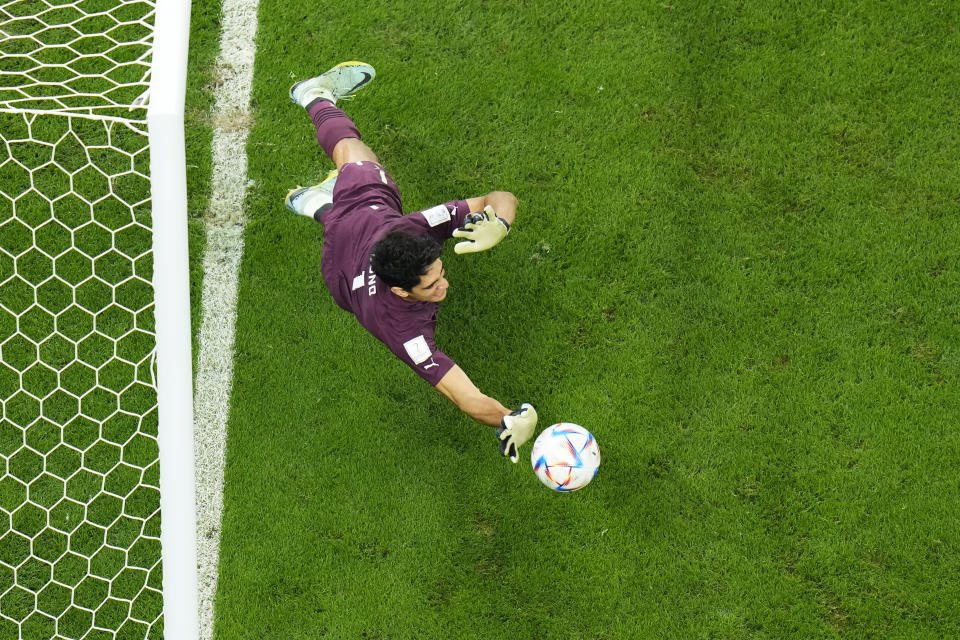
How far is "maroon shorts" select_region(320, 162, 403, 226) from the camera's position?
4.32 m

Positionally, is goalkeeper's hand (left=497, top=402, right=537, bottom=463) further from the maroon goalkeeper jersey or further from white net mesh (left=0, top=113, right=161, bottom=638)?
white net mesh (left=0, top=113, right=161, bottom=638)

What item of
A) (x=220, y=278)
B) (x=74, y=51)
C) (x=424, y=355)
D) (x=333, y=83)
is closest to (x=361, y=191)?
(x=333, y=83)

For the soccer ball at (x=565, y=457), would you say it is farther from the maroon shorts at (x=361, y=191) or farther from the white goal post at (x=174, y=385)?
the white goal post at (x=174, y=385)

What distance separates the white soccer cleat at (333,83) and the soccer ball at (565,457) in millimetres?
2424

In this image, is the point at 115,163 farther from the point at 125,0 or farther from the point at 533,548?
the point at 533,548

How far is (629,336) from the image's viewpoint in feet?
15.7

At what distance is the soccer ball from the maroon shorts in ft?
4.95

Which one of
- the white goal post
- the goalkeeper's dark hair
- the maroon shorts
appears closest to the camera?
the white goal post

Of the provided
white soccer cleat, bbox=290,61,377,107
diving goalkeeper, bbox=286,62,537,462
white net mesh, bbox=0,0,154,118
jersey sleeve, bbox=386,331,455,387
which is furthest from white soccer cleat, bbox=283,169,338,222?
white net mesh, bbox=0,0,154,118

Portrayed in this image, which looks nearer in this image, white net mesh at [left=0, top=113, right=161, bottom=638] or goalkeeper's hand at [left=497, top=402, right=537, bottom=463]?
goalkeeper's hand at [left=497, top=402, right=537, bottom=463]

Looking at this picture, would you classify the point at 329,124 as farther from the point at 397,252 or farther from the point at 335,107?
the point at 397,252

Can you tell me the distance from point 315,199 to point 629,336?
2055 millimetres

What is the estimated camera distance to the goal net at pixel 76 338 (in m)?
4.53

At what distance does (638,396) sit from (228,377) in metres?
2.50
